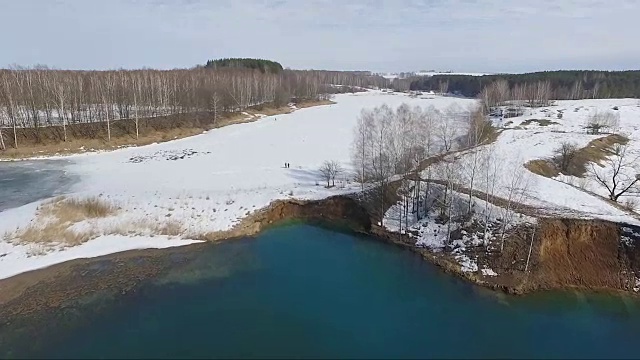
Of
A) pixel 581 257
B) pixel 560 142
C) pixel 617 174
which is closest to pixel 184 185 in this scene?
pixel 581 257

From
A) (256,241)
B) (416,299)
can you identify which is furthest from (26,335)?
(416,299)

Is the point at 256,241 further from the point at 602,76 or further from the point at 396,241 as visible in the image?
the point at 602,76

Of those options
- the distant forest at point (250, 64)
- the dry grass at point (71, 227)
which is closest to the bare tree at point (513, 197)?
the dry grass at point (71, 227)

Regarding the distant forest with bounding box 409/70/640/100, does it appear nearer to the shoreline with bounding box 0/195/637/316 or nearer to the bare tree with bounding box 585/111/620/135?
the bare tree with bounding box 585/111/620/135

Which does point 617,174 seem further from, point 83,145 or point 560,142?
point 83,145

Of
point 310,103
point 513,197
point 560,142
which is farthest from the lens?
point 310,103

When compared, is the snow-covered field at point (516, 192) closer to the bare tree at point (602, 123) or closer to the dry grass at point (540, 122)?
the bare tree at point (602, 123)
